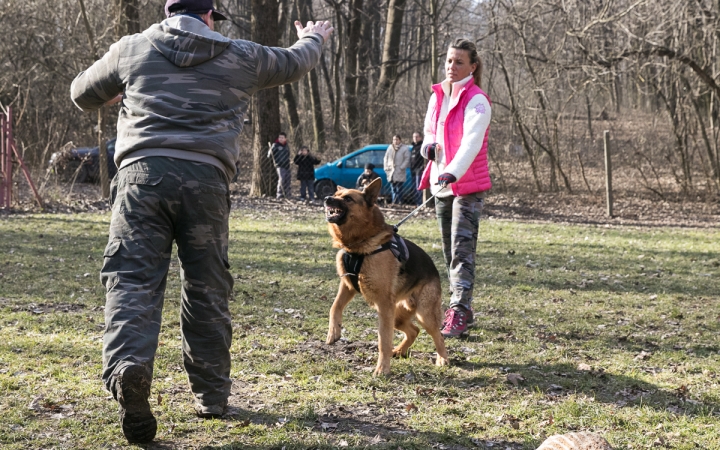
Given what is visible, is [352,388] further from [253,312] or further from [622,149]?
[622,149]

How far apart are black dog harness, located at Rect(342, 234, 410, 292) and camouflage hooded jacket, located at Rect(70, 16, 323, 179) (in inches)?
54.7

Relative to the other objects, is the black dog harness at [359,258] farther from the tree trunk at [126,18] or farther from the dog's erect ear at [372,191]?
the tree trunk at [126,18]

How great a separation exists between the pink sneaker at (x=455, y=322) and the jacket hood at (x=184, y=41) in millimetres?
3174

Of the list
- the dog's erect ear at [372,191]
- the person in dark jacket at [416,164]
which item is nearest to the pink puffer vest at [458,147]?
the dog's erect ear at [372,191]

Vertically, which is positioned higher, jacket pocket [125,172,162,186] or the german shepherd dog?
jacket pocket [125,172,162,186]

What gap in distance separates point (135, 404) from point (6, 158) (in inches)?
493

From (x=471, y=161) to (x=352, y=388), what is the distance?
199cm

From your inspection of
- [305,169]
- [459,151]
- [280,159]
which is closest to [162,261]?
[459,151]

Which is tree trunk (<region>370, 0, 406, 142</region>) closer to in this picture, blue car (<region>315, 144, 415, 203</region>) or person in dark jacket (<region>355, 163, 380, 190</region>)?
blue car (<region>315, 144, 415, 203</region>)

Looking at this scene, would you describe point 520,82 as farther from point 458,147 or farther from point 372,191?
point 372,191

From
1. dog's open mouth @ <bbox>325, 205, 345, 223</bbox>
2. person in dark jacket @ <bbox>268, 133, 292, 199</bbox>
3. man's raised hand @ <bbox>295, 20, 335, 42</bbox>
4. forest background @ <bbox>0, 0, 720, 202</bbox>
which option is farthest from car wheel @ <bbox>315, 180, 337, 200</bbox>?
man's raised hand @ <bbox>295, 20, 335, 42</bbox>

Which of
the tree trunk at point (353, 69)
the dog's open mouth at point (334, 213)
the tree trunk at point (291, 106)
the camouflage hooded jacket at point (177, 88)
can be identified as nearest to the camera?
the camouflage hooded jacket at point (177, 88)

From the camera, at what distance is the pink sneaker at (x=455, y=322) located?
592 centimetres

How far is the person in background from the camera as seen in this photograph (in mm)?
17703
